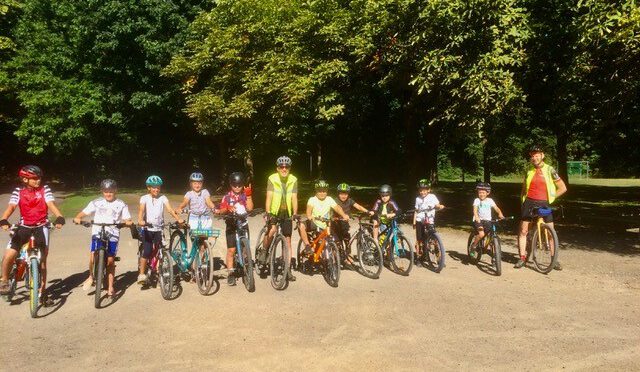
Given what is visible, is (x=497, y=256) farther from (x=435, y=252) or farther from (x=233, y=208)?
(x=233, y=208)

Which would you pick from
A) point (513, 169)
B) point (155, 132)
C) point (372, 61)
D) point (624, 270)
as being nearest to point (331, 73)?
point (372, 61)

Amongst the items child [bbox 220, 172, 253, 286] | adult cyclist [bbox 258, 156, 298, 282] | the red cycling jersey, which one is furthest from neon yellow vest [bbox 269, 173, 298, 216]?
the red cycling jersey

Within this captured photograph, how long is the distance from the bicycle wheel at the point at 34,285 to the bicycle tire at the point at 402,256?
505 centimetres

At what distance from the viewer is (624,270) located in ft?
27.6

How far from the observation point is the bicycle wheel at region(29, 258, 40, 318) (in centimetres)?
601

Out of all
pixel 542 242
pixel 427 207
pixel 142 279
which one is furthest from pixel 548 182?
pixel 142 279

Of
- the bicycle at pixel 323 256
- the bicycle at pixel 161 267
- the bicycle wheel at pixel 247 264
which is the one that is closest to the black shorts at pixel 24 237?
the bicycle at pixel 161 267

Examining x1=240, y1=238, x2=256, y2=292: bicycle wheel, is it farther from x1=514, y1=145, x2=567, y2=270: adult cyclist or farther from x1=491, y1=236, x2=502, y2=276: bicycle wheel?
x1=514, y1=145, x2=567, y2=270: adult cyclist

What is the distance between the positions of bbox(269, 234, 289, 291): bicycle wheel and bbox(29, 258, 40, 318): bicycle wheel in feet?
9.61

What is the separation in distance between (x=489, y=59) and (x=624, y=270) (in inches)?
203

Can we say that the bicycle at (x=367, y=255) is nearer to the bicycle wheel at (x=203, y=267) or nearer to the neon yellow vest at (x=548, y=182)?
the bicycle wheel at (x=203, y=267)

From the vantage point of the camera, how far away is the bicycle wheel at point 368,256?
316 inches

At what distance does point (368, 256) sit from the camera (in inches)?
321

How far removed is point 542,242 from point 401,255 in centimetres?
238
